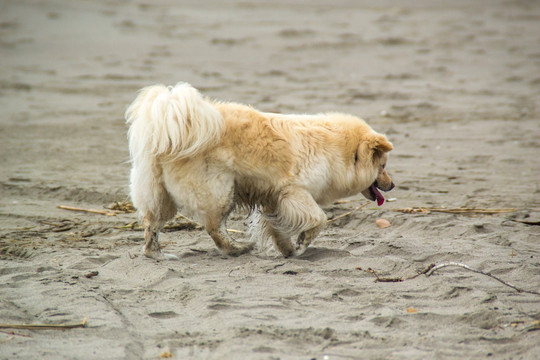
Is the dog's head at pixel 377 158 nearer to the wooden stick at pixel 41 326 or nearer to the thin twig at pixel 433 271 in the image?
the thin twig at pixel 433 271

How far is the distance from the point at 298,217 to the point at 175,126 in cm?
129

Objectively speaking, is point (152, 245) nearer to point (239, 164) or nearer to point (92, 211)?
point (239, 164)

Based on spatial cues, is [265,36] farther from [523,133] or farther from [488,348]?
[488,348]

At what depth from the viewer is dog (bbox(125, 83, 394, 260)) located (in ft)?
16.8

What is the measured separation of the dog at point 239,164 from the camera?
5133 millimetres

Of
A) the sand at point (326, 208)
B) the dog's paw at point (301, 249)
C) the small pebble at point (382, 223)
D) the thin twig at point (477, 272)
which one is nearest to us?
the sand at point (326, 208)

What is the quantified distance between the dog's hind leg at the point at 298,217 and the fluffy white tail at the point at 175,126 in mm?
807

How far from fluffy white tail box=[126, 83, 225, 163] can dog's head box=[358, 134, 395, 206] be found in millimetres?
1420

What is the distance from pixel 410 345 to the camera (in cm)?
385

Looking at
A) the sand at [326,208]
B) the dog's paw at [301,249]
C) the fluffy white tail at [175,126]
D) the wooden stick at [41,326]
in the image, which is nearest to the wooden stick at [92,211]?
the sand at [326,208]

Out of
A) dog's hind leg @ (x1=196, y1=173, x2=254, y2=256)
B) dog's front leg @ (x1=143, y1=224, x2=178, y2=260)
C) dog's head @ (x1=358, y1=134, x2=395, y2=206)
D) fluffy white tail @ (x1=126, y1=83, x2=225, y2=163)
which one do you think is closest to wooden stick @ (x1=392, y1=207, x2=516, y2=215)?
dog's head @ (x1=358, y1=134, x2=395, y2=206)

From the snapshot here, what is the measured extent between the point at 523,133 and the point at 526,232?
13.3 ft

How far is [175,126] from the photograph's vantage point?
5039 mm

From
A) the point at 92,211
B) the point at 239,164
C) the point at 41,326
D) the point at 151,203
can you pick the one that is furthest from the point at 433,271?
the point at 92,211
